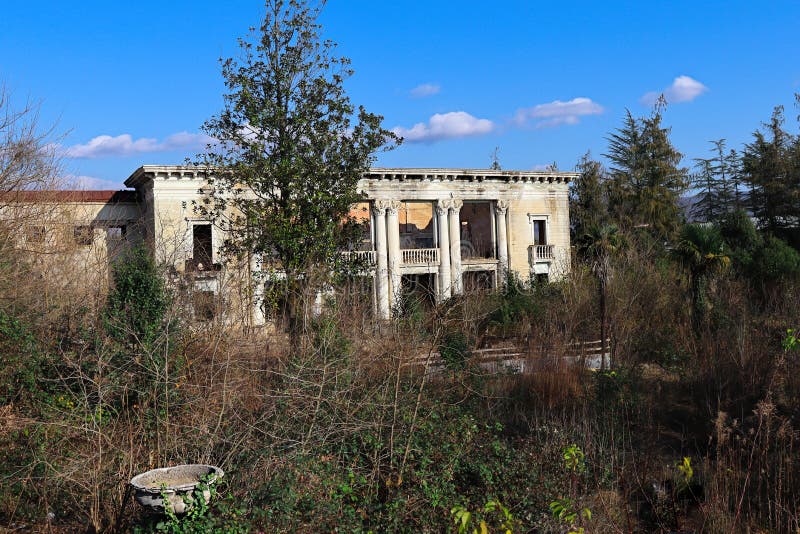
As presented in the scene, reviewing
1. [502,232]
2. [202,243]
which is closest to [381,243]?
[502,232]

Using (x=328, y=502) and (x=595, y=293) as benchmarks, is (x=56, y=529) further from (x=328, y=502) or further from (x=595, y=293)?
(x=595, y=293)

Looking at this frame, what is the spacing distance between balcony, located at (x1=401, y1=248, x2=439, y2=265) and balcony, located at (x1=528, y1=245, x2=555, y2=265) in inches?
181

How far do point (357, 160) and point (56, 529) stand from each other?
9969 millimetres

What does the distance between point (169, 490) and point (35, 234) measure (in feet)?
38.9

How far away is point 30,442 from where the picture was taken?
9094 millimetres

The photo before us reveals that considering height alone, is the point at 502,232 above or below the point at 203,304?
above

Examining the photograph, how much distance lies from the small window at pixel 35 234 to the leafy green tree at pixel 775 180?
3179 centimetres

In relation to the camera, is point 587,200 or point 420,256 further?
point 587,200

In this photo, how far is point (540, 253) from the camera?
112 ft

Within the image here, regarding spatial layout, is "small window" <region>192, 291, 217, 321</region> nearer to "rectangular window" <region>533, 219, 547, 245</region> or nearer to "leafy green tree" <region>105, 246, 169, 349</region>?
"leafy green tree" <region>105, 246, 169, 349</region>

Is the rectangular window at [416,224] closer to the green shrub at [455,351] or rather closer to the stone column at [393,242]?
the stone column at [393,242]

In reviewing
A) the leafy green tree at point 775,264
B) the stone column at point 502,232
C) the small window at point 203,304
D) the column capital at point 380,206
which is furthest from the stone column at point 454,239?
the small window at point 203,304

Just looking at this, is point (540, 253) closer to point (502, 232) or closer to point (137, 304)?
point (502, 232)

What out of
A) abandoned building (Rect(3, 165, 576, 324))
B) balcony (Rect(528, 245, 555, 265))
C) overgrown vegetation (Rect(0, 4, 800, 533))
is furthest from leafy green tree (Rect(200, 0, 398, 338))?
balcony (Rect(528, 245, 555, 265))
